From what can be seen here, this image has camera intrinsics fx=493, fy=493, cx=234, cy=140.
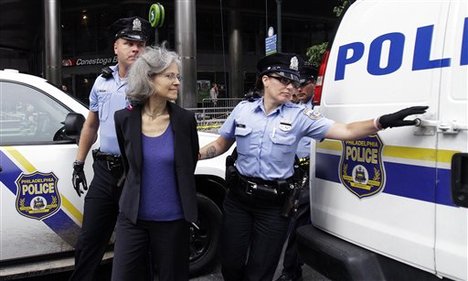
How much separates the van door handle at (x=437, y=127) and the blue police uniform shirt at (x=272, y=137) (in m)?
0.65

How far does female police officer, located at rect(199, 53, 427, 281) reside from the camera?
2.79m

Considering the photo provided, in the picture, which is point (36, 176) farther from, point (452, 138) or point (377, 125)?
point (452, 138)

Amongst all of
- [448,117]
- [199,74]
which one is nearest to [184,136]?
[448,117]

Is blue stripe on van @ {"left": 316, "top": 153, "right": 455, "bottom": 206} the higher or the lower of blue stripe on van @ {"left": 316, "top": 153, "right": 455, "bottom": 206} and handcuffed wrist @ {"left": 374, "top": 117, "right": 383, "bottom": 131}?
the lower

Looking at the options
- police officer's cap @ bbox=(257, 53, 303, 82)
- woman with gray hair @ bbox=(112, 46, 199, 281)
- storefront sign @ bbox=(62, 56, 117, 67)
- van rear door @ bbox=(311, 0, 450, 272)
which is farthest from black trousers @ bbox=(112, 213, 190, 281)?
storefront sign @ bbox=(62, 56, 117, 67)

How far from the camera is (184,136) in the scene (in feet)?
8.36

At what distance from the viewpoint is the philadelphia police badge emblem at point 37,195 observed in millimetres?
3322

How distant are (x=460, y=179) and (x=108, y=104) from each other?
218 centimetres

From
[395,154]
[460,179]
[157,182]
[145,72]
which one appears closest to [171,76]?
[145,72]

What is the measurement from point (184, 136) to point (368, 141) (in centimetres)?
93

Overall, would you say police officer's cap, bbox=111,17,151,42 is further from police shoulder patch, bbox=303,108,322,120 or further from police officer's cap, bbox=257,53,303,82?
police shoulder patch, bbox=303,108,322,120

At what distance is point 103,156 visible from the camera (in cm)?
321

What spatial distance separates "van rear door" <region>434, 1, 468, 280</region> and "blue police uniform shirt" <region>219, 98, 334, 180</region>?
30.0 inches

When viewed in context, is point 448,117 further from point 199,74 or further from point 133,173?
point 199,74
